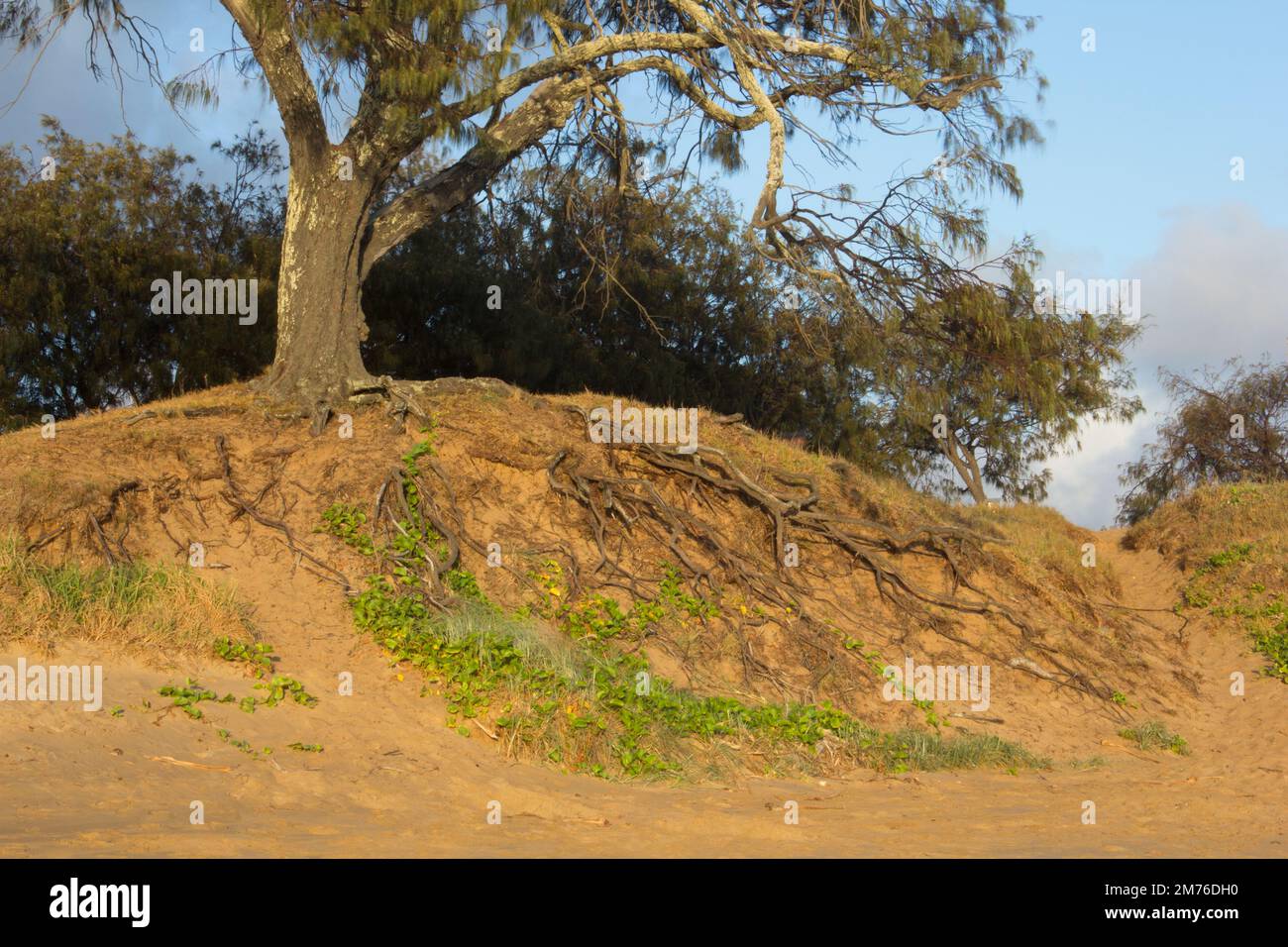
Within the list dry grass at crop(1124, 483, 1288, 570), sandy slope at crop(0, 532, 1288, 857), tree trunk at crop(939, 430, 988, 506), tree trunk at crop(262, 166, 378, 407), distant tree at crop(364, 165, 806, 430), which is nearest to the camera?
sandy slope at crop(0, 532, 1288, 857)

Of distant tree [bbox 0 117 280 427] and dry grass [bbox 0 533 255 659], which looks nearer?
dry grass [bbox 0 533 255 659]

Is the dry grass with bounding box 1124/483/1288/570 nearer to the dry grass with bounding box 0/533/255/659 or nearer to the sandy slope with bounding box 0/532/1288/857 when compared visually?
the sandy slope with bounding box 0/532/1288/857

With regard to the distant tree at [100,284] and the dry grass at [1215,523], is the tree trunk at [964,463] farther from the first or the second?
the distant tree at [100,284]

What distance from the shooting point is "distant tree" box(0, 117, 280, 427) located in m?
19.4


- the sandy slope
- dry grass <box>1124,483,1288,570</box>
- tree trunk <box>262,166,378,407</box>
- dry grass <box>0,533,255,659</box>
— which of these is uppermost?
tree trunk <box>262,166,378,407</box>

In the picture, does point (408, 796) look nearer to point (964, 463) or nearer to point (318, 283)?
point (318, 283)

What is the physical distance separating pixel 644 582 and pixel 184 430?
15.1 ft

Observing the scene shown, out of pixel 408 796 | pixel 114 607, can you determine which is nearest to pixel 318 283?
pixel 114 607

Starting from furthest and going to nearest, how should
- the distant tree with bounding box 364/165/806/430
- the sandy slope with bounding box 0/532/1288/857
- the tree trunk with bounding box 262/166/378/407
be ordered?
the distant tree with bounding box 364/165/806/430 → the tree trunk with bounding box 262/166/378/407 → the sandy slope with bounding box 0/532/1288/857

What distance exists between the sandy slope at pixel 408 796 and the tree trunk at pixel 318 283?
331 cm

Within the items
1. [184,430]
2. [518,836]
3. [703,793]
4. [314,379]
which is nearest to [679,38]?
[314,379]

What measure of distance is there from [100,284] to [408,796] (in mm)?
15671

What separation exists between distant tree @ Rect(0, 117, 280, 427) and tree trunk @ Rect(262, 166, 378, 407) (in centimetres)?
748

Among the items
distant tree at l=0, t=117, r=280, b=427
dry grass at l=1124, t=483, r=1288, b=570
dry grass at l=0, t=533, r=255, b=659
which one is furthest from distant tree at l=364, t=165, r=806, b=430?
dry grass at l=0, t=533, r=255, b=659
